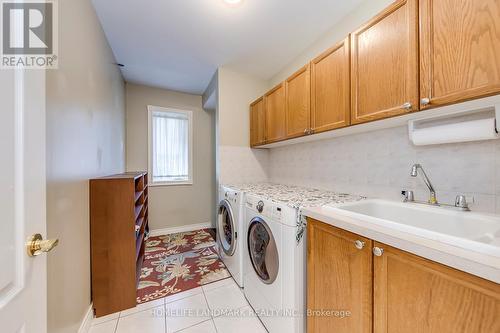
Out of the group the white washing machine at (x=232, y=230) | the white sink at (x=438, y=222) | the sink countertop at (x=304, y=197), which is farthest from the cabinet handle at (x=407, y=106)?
the white washing machine at (x=232, y=230)

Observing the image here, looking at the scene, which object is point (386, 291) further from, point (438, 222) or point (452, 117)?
point (452, 117)

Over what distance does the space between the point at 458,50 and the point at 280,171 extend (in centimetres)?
196

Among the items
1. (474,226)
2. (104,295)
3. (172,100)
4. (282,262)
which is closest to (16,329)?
(282,262)

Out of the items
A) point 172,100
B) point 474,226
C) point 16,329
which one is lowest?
point 16,329

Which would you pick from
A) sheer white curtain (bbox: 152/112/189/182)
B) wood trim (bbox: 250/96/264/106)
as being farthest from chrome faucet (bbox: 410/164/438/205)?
sheer white curtain (bbox: 152/112/189/182)

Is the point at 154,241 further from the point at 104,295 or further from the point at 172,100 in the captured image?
the point at 172,100

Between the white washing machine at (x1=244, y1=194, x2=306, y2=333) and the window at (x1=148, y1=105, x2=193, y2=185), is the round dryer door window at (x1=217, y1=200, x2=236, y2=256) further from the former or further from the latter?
the window at (x1=148, y1=105, x2=193, y2=185)

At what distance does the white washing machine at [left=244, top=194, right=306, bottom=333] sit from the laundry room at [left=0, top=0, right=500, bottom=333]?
0.05 feet

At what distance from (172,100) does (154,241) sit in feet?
7.96

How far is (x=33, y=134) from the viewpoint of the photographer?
59cm

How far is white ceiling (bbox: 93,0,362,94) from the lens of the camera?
1586 mm

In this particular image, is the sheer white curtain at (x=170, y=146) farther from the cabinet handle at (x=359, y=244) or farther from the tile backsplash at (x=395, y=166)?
the cabinet handle at (x=359, y=244)

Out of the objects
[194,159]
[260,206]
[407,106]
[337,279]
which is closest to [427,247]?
[337,279]

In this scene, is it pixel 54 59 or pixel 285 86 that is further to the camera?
pixel 285 86
